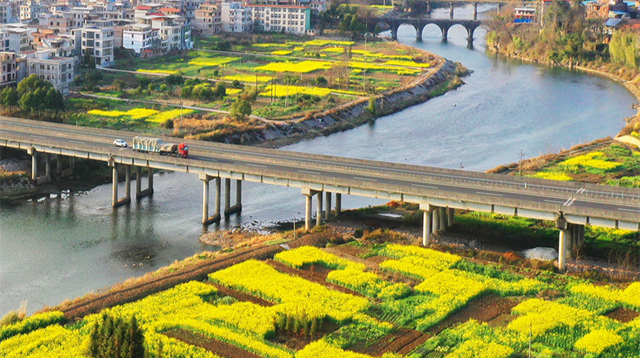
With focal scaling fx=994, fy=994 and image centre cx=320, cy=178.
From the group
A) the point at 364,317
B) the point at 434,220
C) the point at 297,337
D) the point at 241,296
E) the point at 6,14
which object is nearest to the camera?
the point at 297,337

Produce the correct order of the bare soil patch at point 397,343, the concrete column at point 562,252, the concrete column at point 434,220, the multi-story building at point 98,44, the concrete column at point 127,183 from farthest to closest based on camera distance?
the multi-story building at point 98,44 → the concrete column at point 127,183 → the concrete column at point 434,220 → the concrete column at point 562,252 → the bare soil patch at point 397,343

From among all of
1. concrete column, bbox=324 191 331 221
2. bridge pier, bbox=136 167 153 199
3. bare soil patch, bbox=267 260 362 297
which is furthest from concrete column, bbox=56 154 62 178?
bare soil patch, bbox=267 260 362 297

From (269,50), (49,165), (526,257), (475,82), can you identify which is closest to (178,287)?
(526,257)

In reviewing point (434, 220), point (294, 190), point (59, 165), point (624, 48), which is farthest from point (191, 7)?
point (434, 220)

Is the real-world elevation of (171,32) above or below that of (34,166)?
above

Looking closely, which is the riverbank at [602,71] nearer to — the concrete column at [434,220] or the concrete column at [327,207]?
the concrete column at [434,220]

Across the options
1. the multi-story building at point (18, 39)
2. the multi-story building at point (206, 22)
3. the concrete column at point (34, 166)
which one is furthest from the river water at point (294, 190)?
the multi-story building at point (206, 22)

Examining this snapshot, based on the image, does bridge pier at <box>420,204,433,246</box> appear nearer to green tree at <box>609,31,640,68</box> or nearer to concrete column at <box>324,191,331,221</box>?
concrete column at <box>324,191,331,221</box>

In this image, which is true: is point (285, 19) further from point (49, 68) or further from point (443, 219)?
point (443, 219)
